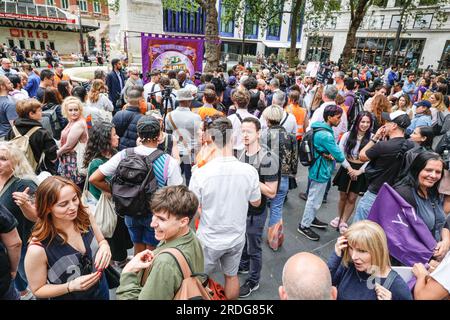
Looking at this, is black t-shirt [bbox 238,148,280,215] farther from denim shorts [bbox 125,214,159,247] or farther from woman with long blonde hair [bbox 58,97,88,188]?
woman with long blonde hair [bbox 58,97,88,188]

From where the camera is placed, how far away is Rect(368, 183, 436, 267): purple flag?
2234mm

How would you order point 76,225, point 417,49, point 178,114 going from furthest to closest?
point 417,49, point 178,114, point 76,225

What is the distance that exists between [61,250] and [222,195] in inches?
47.9

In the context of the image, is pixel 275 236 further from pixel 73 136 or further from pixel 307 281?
pixel 73 136

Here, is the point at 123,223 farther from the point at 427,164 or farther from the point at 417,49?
the point at 417,49

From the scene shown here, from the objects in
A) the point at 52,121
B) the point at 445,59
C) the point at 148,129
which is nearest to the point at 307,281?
the point at 148,129

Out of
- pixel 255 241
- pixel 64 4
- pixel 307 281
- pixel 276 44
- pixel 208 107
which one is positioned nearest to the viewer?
pixel 307 281

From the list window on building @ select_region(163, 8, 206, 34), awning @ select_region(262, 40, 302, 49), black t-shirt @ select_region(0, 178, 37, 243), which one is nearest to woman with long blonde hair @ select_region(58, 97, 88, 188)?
black t-shirt @ select_region(0, 178, 37, 243)

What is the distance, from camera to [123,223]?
9.65 ft

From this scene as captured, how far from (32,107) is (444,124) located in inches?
296

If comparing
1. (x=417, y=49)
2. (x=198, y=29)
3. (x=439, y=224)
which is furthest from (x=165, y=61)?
(x=198, y=29)

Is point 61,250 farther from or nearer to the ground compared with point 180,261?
nearer to the ground

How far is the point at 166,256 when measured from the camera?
147 cm

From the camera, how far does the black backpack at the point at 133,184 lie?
7.71 ft
